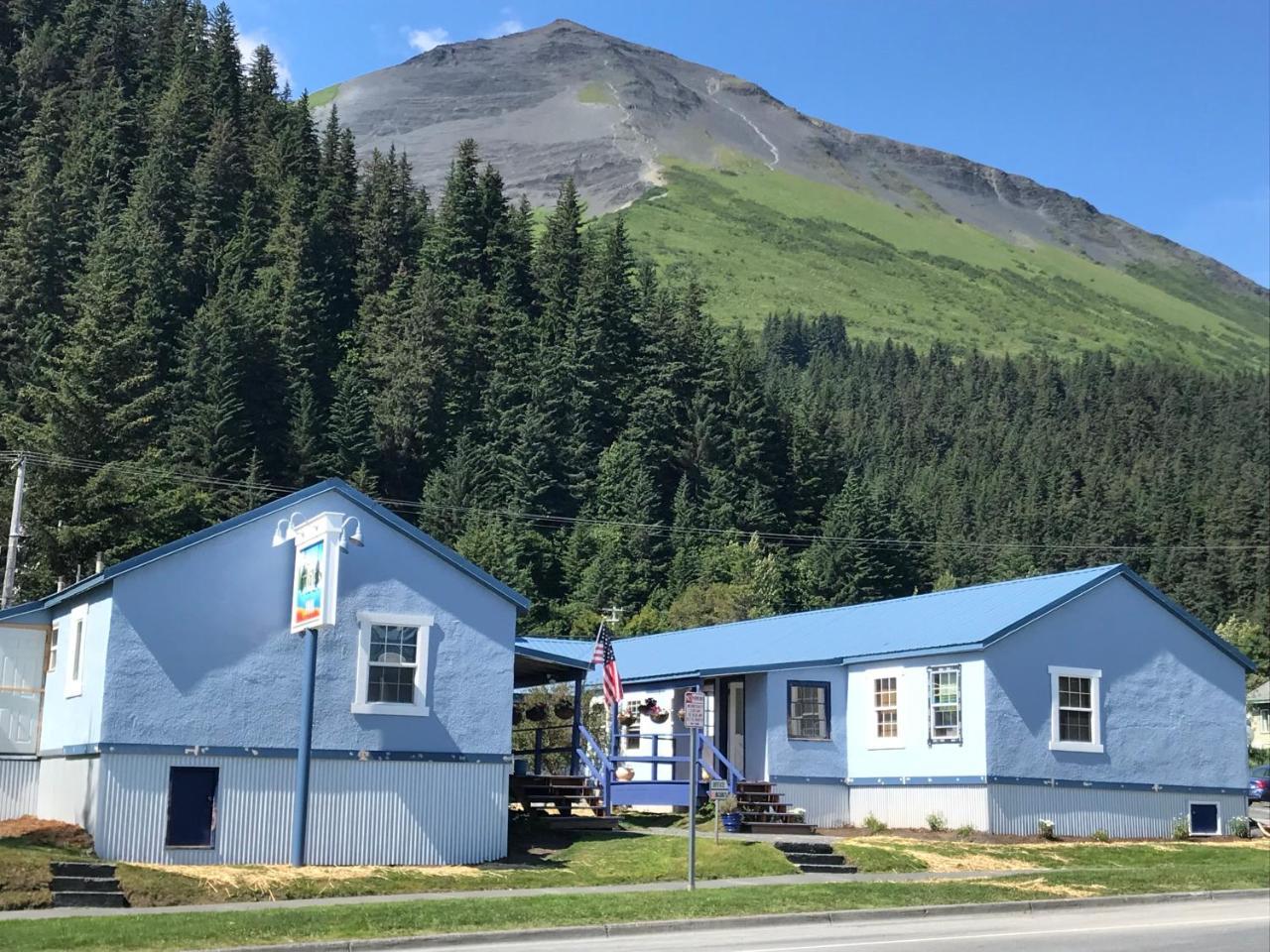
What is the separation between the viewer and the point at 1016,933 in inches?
752

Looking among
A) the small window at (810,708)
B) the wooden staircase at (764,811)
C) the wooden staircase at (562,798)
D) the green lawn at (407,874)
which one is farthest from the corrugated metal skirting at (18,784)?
the small window at (810,708)

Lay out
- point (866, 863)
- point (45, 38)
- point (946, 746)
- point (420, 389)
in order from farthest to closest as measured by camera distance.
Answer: point (45, 38), point (420, 389), point (946, 746), point (866, 863)

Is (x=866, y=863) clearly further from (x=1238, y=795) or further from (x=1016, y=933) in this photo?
(x=1238, y=795)

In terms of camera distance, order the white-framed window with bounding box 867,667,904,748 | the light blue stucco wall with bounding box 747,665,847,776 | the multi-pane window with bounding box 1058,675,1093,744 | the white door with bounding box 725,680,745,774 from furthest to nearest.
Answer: the white door with bounding box 725,680,745,774 < the light blue stucco wall with bounding box 747,665,847,776 < the white-framed window with bounding box 867,667,904,748 < the multi-pane window with bounding box 1058,675,1093,744

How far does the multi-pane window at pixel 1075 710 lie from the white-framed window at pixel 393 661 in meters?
13.9

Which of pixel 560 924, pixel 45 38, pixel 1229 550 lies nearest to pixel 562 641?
pixel 560 924

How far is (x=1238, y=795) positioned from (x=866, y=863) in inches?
469

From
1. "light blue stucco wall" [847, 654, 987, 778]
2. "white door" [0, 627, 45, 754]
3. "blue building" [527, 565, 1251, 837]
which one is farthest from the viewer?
"blue building" [527, 565, 1251, 837]

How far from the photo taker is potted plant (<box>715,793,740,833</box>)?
31.4 m

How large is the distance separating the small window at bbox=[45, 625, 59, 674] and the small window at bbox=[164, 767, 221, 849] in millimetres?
4141

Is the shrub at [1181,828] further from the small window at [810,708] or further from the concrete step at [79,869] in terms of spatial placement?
the concrete step at [79,869]

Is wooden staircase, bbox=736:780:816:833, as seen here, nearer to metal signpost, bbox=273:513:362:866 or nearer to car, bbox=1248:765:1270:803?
metal signpost, bbox=273:513:362:866

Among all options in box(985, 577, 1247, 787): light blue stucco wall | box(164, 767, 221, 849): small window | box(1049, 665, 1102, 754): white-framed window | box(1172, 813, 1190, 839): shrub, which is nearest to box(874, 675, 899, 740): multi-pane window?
box(985, 577, 1247, 787): light blue stucco wall

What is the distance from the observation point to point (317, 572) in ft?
81.0
